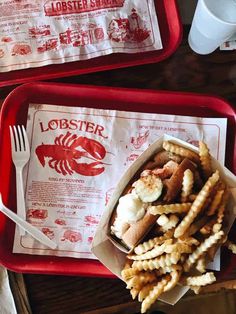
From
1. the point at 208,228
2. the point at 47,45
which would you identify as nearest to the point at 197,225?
the point at 208,228

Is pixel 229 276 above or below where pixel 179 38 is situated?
below

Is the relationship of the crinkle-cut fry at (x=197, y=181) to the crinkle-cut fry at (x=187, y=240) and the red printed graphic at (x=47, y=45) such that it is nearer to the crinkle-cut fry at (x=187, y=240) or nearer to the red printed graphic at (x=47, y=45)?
the crinkle-cut fry at (x=187, y=240)

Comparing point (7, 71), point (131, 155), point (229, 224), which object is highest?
point (7, 71)

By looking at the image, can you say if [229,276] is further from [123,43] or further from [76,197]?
[123,43]

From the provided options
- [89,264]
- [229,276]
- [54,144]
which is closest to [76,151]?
[54,144]

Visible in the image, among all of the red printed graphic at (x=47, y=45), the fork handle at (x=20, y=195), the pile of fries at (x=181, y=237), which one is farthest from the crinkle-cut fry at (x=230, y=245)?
the red printed graphic at (x=47, y=45)

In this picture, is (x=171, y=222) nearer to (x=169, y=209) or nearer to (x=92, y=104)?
(x=169, y=209)
